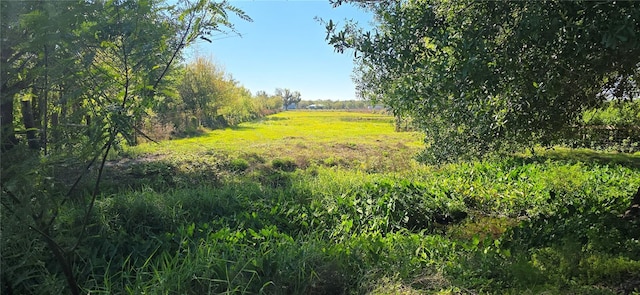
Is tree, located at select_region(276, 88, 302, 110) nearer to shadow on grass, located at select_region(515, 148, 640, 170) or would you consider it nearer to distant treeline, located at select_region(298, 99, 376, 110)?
distant treeline, located at select_region(298, 99, 376, 110)

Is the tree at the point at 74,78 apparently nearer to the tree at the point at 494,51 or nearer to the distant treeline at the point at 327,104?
the tree at the point at 494,51

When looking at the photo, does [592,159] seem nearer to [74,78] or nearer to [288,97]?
[74,78]

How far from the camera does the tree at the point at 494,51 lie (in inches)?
105

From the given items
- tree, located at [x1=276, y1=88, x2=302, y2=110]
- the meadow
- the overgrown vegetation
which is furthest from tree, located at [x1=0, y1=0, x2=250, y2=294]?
tree, located at [x1=276, y1=88, x2=302, y2=110]

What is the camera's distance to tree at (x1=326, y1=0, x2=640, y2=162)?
267 cm

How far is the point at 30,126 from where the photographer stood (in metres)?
3.25

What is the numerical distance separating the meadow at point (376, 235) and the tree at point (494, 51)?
151cm

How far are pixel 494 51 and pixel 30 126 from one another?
427cm

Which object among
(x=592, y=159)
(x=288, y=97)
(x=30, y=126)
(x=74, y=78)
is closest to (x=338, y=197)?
(x=30, y=126)

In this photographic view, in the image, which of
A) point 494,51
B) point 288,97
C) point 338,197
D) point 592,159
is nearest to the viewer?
point 494,51

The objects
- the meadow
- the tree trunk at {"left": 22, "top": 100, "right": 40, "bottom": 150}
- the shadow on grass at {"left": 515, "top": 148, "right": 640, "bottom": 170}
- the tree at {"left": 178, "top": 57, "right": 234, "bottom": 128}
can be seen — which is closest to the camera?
the tree trunk at {"left": 22, "top": 100, "right": 40, "bottom": 150}

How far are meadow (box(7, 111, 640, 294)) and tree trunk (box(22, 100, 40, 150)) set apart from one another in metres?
0.90

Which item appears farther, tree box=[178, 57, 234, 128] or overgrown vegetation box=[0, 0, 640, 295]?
tree box=[178, 57, 234, 128]

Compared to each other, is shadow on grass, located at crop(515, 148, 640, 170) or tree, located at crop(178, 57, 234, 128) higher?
tree, located at crop(178, 57, 234, 128)
